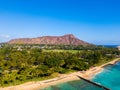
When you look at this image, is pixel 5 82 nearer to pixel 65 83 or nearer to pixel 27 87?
pixel 27 87

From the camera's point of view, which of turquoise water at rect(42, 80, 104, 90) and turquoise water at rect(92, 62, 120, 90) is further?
turquoise water at rect(92, 62, 120, 90)

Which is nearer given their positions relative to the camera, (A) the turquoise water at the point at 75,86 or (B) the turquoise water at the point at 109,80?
(A) the turquoise water at the point at 75,86

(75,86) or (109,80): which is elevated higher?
(75,86)

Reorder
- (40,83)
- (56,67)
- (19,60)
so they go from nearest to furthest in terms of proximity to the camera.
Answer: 1. (40,83)
2. (56,67)
3. (19,60)

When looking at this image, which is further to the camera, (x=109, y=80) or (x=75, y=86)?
(x=109, y=80)

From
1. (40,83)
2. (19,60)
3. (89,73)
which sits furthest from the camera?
(19,60)

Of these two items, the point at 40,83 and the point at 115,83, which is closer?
the point at 40,83

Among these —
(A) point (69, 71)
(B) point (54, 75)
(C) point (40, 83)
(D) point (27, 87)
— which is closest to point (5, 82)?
(D) point (27, 87)

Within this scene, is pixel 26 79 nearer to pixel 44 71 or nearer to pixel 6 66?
pixel 44 71

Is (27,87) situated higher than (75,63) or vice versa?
(75,63)
